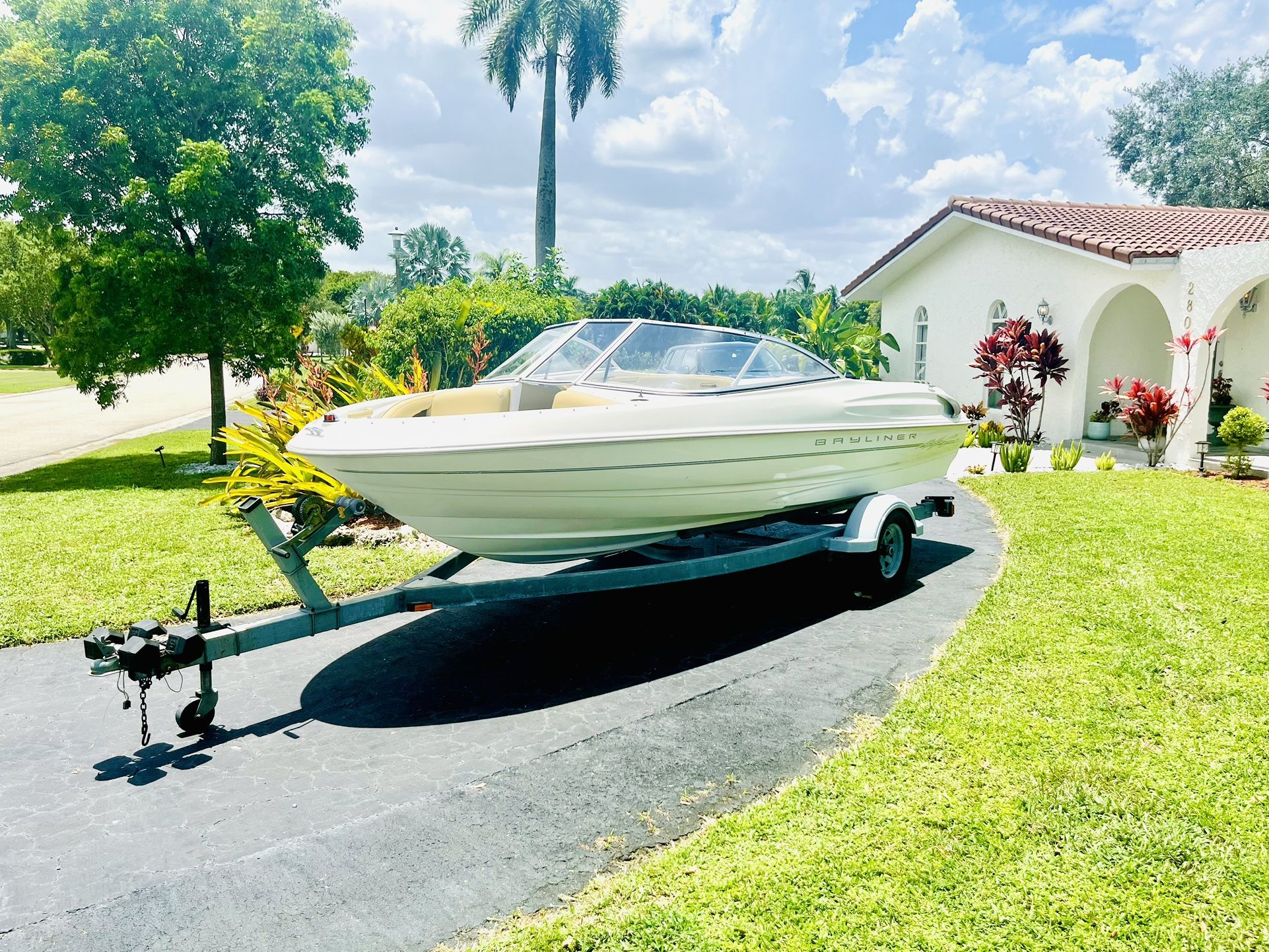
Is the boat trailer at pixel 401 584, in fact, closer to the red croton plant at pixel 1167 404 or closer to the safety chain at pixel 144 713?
the safety chain at pixel 144 713

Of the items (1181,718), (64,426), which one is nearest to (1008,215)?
(1181,718)

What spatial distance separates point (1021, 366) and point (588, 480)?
38.2ft

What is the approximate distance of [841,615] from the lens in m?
5.72

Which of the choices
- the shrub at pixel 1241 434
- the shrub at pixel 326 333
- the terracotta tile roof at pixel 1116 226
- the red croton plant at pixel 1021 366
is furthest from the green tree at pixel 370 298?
the shrub at pixel 1241 434

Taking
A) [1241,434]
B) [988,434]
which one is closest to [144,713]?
[1241,434]

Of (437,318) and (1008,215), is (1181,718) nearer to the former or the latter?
(437,318)

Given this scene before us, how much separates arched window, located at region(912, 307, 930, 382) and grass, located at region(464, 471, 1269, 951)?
533 inches

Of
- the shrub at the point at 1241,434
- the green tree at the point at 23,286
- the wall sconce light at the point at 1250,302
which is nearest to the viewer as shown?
the shrub at the point at 1241,434

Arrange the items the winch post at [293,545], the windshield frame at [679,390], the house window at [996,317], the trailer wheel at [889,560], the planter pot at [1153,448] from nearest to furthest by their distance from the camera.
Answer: the winch post at [293,545]
the windshield frame at [679,390]
the trailer wheel at [889,560]
the planter pot at [1153,448]
the house window at [996,317]

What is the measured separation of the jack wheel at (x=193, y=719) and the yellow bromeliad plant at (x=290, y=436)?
8.81 feet

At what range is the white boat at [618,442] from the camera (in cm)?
423

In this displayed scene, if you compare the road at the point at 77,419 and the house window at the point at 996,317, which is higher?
the house window at the point at 996,317

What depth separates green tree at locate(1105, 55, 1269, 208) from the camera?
1199 inches

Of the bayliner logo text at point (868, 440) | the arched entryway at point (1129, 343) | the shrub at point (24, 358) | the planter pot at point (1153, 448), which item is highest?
the shrub at point (24, 358)
